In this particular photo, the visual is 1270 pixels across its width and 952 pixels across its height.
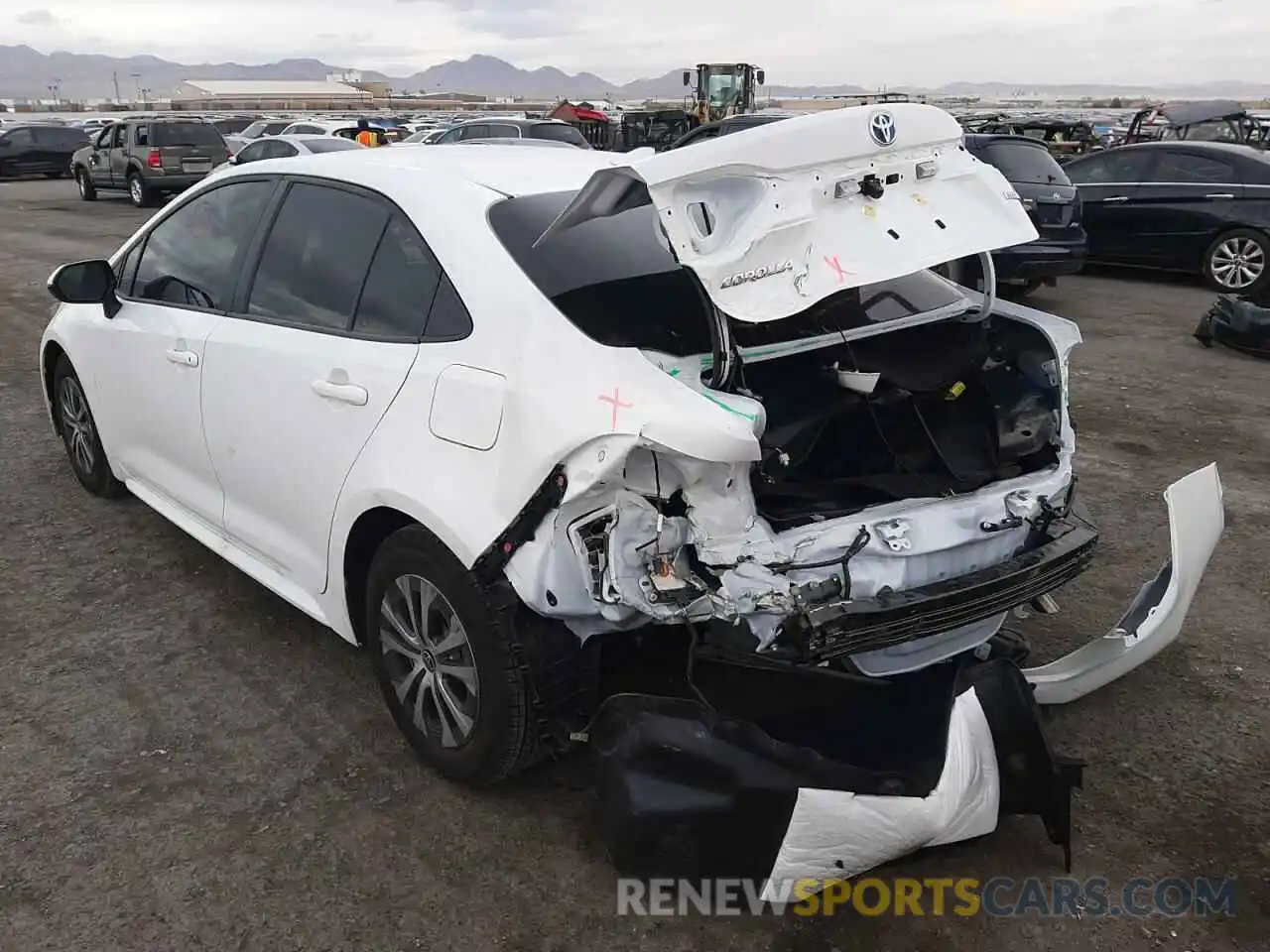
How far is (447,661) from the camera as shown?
9.52 feet

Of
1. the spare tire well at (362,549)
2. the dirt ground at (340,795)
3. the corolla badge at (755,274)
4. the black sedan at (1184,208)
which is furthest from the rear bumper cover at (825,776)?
the black sedan at (1184,208)

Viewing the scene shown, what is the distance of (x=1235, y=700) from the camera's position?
11.6 feet

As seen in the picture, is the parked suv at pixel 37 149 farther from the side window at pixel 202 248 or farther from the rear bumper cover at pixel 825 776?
the rear bumper cover at pixel 825 776

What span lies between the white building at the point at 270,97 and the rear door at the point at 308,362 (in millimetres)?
84207

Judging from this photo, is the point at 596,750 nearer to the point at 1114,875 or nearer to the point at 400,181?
the point at 1114,875

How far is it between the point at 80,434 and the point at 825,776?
4188 millimetres

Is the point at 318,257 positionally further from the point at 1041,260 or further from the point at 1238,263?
the point at 1238,263

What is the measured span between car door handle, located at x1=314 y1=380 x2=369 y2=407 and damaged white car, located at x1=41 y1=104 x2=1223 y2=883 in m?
0.01

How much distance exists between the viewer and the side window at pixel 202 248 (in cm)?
368

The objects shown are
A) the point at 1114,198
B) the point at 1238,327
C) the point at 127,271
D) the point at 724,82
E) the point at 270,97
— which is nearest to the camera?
the point at 127,271

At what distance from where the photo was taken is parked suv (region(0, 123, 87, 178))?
87.7 feet

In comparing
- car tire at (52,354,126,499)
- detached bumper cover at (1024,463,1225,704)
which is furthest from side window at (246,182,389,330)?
detached bumper cover at (1024,463,1225,704)

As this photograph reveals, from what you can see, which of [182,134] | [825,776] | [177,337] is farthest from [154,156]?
[825,776]

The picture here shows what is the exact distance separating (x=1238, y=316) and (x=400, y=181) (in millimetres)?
7709
